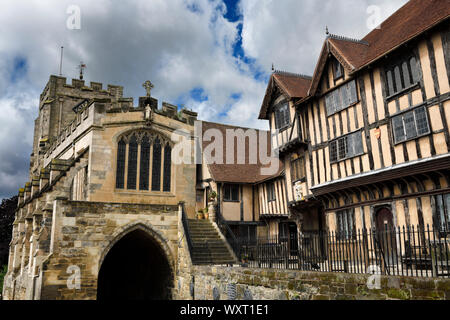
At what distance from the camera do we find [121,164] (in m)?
19.6

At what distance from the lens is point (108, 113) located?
19.9 m

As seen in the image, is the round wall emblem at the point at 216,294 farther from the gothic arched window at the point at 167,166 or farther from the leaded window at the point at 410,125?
the gothic arched window at the point at 167,166

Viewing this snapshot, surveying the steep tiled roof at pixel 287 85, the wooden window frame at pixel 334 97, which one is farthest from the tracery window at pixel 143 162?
the wooden window frame at pixel 334 97

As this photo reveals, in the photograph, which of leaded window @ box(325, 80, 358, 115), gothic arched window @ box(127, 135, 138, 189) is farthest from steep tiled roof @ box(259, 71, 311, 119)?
gothic arched window @ box(127, 135, 138, 189)

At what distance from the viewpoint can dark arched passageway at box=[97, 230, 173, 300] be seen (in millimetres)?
17469

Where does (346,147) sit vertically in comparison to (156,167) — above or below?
below

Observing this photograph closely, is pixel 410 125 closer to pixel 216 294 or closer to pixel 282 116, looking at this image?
pixel 282 116

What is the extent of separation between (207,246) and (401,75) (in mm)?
9541

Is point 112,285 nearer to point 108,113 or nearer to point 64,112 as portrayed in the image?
point 108,113

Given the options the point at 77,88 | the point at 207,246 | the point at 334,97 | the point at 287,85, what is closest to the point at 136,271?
the point at 207,246

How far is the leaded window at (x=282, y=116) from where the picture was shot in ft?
56.1

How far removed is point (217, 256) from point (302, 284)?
290 inches

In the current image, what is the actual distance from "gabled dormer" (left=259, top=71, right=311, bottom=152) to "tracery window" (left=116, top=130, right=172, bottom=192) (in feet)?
19.1

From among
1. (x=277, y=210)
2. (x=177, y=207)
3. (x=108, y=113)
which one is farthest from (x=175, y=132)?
(x=277, y=210)
